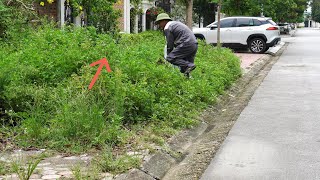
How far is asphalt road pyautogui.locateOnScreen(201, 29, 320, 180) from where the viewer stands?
18.6 feet

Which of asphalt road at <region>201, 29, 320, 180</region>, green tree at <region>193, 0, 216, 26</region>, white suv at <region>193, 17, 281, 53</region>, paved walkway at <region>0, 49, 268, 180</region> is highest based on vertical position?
green tree at <region>193, 0, 216, 26</region>

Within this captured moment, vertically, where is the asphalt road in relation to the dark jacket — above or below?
below

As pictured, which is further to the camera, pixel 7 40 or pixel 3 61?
pixel 7 40

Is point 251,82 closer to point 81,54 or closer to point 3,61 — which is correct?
point 81,54

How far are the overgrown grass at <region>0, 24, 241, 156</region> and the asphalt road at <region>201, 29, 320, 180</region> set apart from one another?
0.87 metres

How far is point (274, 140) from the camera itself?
7.16m

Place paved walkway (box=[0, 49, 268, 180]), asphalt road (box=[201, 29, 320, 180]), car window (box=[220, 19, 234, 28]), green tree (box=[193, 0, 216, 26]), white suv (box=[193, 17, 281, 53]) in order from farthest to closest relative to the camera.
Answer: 1. green tree (box=[193, 0, 216, 26])
2. car window (box=[220, 19, 234, 28])
3. white suv (box=[193, 17, 281, 53])
4. asphalt road (box=[201, 29, 320, 180])
5. paved walkway (box=[0, 49, 268, 180])

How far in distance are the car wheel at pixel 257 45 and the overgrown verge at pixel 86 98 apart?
15.2 meters

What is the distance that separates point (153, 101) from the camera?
7809 mm

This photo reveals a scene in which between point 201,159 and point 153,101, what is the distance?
1.70 metres

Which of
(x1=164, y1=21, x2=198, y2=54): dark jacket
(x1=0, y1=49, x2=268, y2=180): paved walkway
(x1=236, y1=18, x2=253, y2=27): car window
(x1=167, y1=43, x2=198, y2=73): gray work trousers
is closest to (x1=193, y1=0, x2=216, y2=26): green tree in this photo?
(x1=236, y1=18, x2=253, y2=27): car window

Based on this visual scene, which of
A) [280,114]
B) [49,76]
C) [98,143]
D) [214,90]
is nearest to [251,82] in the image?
[214,90]

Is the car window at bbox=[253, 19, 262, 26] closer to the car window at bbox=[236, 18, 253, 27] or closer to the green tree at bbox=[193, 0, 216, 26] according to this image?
the car window at bbox=[236, 18, 253, 27]

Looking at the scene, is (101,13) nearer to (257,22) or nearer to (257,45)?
(257,22)
